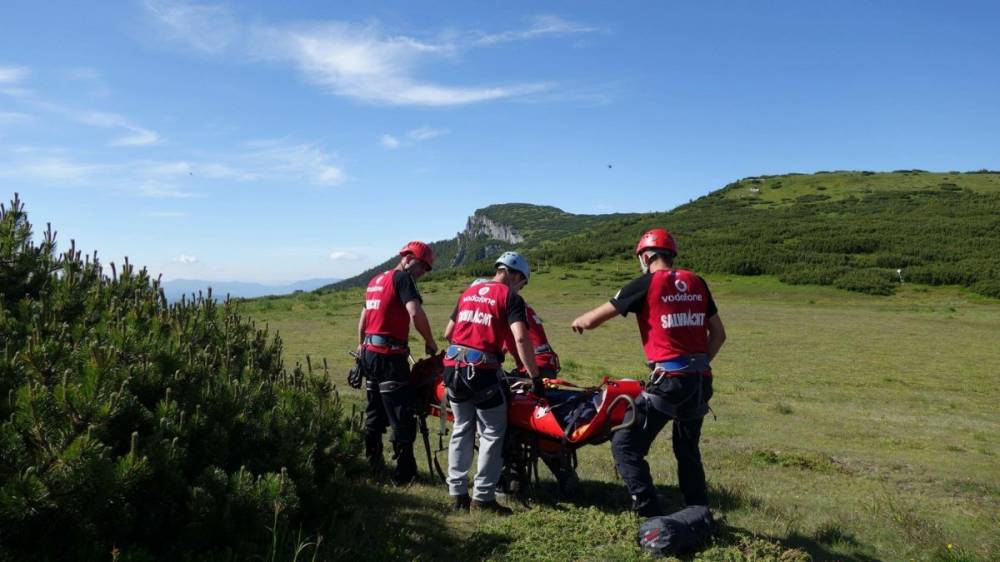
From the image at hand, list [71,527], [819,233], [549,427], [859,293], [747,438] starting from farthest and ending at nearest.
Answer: [819,233], [859,293], [747,438], [549,427], [71,527]

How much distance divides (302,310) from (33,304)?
34311 millimetres

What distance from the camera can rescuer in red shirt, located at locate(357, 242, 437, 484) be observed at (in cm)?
746

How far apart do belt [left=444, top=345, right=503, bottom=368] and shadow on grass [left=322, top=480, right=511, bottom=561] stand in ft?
4.66

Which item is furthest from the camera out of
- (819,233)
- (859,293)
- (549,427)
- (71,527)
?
(819,233)

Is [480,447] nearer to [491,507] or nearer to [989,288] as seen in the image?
[491,507]

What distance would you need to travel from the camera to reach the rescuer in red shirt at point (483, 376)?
6.54m

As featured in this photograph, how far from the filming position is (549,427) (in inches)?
260

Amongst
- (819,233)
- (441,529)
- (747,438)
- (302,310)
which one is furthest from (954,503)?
(819,233)

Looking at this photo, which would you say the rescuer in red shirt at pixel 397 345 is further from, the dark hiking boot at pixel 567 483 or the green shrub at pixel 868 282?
the green shrub at pixel 868 282

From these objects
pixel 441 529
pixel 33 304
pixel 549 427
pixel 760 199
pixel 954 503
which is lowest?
pixel 954 503

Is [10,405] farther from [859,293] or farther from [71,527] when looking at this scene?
[859,293]

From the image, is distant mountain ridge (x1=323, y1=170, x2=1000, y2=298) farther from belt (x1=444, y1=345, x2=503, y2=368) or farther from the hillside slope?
belt (x1=444, y1=345, x2=503, y2=368)

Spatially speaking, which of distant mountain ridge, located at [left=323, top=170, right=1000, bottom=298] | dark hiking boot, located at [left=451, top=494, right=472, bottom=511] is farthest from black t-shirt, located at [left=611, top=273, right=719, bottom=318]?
distant mountain ridge, located at [left=323, top=170, right=1000, bottom=298]

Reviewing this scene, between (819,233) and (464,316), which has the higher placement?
(819,233)
